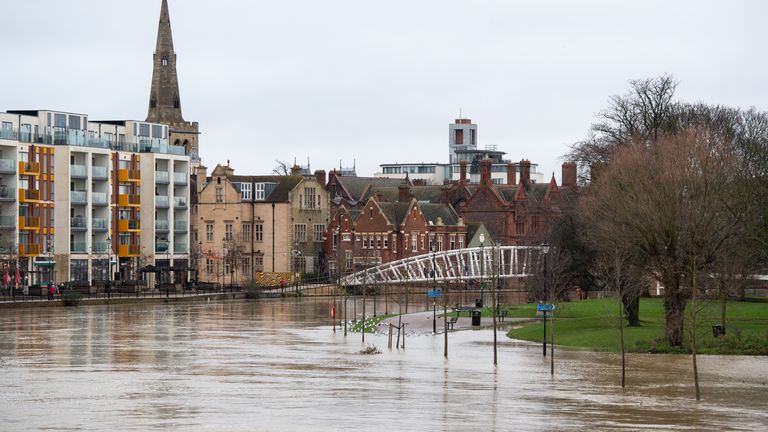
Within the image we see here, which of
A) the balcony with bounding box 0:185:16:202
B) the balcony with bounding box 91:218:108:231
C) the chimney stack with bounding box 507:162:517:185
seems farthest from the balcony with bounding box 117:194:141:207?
the chimney stack with bounding box 507:162:517:185

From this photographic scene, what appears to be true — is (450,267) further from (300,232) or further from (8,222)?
(8,222)

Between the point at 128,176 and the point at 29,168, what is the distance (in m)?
13.0

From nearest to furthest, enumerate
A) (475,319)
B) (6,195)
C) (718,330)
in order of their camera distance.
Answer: (718,330) → (475,319) → (6,195)

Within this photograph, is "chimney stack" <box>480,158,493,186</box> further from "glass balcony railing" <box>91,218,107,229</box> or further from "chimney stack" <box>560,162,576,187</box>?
"glass balcony railing" <box>91,218,107,229</box>

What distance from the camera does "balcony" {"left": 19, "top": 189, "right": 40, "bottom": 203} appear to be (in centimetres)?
12256

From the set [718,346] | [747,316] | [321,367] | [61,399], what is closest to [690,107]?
[747,316]

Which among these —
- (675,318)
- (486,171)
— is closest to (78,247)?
(486,171)

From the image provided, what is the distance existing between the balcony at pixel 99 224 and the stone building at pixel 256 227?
2030 cm

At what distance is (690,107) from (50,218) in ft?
179

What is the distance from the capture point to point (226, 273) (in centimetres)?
15125

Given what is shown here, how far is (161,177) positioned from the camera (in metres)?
138

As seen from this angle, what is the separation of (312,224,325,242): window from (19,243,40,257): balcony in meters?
39.2

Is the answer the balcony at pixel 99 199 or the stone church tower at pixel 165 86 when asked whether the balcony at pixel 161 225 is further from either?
the stone church tower at pixel 165 86

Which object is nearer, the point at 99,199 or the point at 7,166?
the point at 7,166
